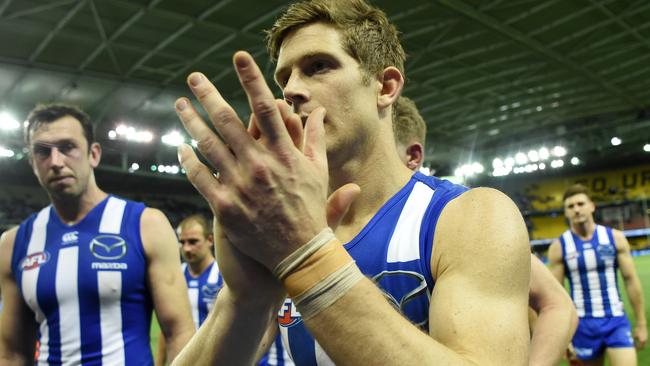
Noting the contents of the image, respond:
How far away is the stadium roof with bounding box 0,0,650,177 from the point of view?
45.5 ft

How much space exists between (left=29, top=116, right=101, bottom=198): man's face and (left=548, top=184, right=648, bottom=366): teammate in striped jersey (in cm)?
536

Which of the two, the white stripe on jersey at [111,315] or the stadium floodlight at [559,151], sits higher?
the stadium floodlight at [559,151]

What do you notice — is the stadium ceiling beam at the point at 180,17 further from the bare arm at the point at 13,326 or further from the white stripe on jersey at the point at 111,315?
the white stripe on jersey at the point at 111,315

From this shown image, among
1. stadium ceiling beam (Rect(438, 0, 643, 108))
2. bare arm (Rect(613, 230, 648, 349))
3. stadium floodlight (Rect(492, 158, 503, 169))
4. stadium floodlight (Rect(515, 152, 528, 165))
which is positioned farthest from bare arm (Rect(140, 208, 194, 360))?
stadium floodlight (Rect(492, 158, 503, 169))

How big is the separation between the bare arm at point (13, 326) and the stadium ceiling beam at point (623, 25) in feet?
50.7

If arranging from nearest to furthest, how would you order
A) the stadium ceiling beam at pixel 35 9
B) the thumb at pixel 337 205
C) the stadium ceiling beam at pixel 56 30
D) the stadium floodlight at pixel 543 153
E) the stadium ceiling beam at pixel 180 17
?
the thumb at pixel 337 205
the stadium ceiling beam at pixel 35 9
the stadium ceiling beam at pixel 56 30
the stadium ceiling beam at pixel 180 17
the stadium floodlight at pixel 543 153

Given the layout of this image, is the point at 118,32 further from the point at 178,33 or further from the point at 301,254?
the point at 301,254

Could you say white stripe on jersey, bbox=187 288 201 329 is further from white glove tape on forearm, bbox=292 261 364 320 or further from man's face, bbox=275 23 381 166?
white glove tape on forearm, bbox=292 261 364 320

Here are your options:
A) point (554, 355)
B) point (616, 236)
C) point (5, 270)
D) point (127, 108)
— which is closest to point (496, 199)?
point (554, 355)

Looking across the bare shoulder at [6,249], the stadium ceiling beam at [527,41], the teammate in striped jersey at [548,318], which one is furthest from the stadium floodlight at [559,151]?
the bare shoulder at [6,249]

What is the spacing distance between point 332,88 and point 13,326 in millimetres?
2504

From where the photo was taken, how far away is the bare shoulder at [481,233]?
1.35m

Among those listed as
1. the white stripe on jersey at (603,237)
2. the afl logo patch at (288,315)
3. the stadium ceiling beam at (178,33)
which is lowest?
the afl logo patch at (288,315)

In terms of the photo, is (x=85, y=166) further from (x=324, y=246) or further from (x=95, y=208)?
(x=324, y=246)
